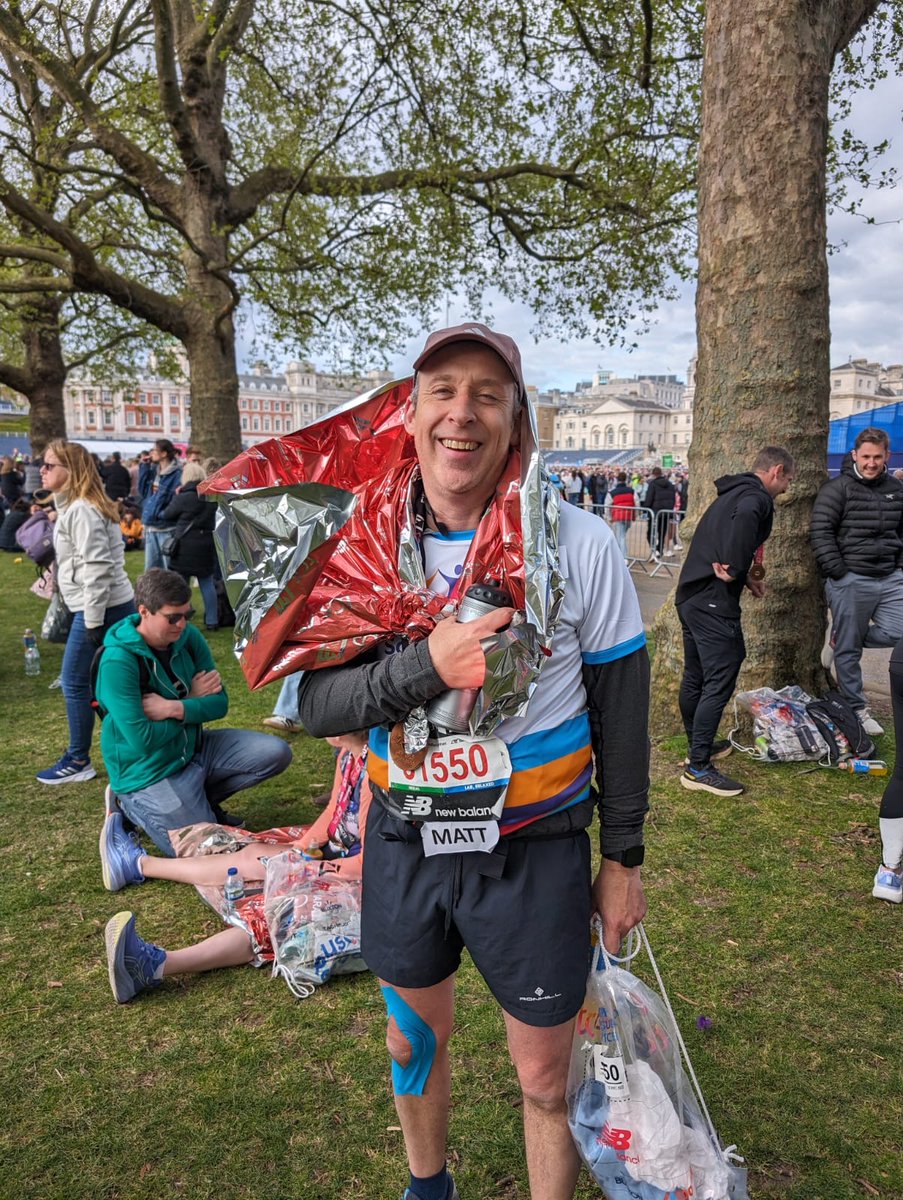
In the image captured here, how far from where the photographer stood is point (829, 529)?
18.3ft

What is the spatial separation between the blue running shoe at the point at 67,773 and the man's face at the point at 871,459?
534cm

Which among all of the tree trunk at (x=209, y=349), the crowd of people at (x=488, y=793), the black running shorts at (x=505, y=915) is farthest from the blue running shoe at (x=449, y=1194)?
the tree trunk at (x=209, y=349)

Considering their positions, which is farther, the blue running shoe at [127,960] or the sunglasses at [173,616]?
the sunglasses at [173,616]

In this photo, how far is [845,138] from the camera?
10766 mm

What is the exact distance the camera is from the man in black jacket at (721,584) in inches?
187

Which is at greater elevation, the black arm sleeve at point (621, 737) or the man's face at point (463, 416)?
the man's face at point (463, 416)

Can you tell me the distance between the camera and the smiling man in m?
1.70

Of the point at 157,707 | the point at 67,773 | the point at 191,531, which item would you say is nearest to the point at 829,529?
the point at 157,707

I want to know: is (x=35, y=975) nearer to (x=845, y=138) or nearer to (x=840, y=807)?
(x=840, y=807)

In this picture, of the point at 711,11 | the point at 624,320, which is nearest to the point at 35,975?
the point at 711,11

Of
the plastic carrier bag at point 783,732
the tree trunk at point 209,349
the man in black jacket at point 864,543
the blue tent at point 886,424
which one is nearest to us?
the plastic carrier bag at point 783,732

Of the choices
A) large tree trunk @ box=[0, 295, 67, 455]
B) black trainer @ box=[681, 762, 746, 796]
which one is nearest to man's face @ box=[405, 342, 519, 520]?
black trainer @ box=[681, 762, 746, 796]

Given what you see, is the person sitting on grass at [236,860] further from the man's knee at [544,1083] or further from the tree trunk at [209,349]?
the tree trunk at [209,349]

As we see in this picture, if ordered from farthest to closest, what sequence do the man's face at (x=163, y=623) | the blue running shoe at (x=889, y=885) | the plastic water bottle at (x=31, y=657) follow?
the plastic water bottle at (x=31, y=657) → the man's face at (x=163, y=623) → the blue running shoe at (x=889, y=885)
